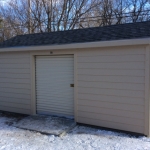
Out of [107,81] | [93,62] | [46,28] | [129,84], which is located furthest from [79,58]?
[46,28]

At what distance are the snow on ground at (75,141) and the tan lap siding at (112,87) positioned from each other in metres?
0.38

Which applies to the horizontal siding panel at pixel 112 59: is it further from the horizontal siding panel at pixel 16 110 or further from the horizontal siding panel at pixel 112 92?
the horizontal siding panel at pixel 16 110

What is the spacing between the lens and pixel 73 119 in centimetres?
554

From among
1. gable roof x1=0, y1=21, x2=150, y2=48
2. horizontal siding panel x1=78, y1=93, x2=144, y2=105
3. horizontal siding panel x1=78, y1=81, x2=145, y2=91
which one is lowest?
horizontal siding panel x1=78, y1=93, x2=144, y2=105

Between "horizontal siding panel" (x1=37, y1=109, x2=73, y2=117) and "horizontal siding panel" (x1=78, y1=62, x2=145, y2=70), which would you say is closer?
"horizontal siding panel" (x1=78, y1=62, x2=145, y2=70)

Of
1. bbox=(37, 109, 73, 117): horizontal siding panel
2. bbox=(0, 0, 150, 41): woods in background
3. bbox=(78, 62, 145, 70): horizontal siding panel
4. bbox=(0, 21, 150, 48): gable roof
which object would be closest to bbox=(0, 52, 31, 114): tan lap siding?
bbox=(37, 109, 73, 117): horizontal siding panel

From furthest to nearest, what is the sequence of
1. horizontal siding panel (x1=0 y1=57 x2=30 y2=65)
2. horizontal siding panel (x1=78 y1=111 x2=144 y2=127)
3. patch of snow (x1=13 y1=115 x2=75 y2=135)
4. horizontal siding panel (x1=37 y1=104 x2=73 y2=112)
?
horizontal siding panel (x1=0 y1=57 x2=30 y2=65)
horizontal siding panel (x1=37 y1=104 x2=73 y2=112)
patch of snow (x1=13 y1=115 x2=75 y2=135)
horizontal siding panel (x1=78 y1=111 x2=144 y2=127)

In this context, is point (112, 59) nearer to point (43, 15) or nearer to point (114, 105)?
point (114, 105)

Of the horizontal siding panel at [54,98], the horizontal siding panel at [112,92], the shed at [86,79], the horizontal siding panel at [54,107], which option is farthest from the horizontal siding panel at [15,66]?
the horizontal siding panel at [112,92]

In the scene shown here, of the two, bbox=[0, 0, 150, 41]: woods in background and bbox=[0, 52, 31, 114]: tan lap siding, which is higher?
bbox=[0, 0, 150, 41]: woods in background

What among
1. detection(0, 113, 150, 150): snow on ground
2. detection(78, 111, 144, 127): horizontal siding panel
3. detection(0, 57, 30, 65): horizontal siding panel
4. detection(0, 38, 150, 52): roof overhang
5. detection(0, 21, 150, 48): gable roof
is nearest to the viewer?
detection(0, 113, 150, 150): snow on ground

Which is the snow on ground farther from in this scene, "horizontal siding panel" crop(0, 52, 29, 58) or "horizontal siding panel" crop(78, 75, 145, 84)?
"horizontal siding panel" crop(0, 52, 29, 58)

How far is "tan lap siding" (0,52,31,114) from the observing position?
626 cm

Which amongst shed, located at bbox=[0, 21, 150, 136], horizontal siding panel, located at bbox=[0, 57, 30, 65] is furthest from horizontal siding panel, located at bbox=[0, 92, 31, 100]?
horizontal siding panel, located at bbox=[0, 57, 30, 65]
